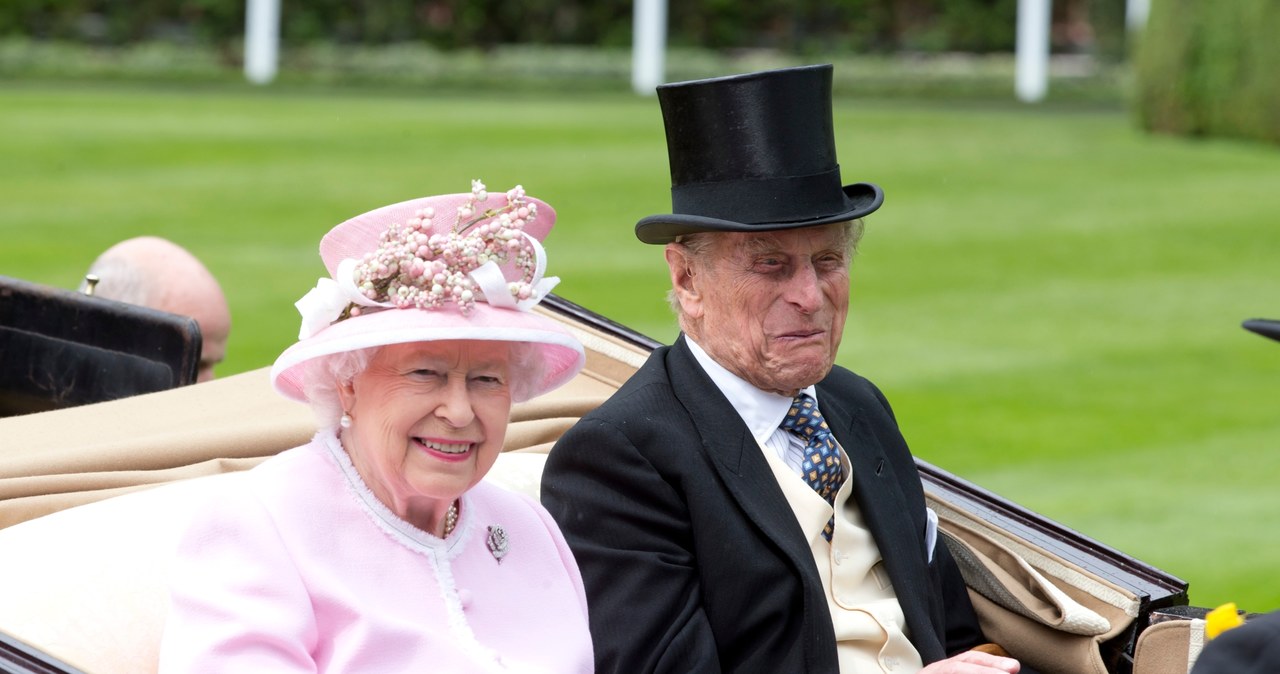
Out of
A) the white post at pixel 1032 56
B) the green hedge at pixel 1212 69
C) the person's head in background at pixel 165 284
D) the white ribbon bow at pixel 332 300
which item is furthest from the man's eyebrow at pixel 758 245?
the white post at pixel 1032 56

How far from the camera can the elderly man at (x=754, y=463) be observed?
119 inches

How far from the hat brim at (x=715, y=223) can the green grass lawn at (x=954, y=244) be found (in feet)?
11.7

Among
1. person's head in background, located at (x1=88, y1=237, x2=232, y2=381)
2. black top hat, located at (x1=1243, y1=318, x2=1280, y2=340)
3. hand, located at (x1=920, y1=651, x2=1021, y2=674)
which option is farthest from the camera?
person's head in background, located at (x1=88, y1=237, x2=232, y2=381)

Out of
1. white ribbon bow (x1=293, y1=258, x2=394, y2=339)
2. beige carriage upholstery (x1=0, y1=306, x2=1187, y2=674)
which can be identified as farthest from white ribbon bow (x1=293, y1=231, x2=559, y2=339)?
beige carriage upholstery (x1=0, y1=306, x2=1187, y2=674)

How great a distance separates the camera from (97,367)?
4.22 meters

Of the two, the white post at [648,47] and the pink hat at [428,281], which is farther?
the white post at [648,47]

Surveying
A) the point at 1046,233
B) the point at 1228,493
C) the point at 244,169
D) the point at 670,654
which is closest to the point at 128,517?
the point at 670,654

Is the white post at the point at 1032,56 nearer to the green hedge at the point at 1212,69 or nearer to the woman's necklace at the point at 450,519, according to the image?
the green hedge at the point at 1212,69

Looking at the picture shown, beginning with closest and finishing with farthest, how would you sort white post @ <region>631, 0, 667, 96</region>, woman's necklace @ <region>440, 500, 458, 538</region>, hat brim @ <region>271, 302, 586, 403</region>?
hat brim @ <region>271, 302, 586, 403</region> → woman's necklace @ <region>440, 500, 458, 538</region> → white post @ <region>631, 0, 667, 96</region>

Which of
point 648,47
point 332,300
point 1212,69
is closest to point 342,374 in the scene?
point 332,300

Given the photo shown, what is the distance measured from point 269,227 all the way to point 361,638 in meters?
12.7

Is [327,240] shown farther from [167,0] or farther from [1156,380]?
[167,0]

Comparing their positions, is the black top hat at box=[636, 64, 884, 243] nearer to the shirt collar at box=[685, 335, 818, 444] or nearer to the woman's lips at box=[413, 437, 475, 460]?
the shirt collar at box=[685, 335, 818, 444]

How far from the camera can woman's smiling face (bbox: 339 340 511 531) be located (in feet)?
8.25
